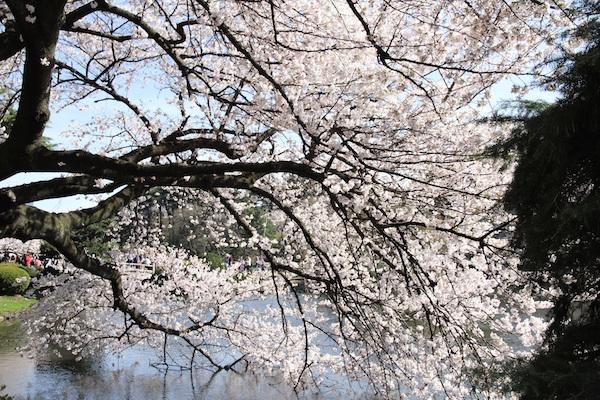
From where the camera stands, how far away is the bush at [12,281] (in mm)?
16781

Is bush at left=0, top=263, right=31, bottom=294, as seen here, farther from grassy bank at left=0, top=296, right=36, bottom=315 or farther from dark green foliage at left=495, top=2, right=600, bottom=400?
dark green foliage at left=495, top=2, right=600, bottom=400

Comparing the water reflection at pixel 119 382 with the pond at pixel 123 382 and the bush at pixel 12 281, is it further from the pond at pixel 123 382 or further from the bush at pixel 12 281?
the bush at pixel 12 281

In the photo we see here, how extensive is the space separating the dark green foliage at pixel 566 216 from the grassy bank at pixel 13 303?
604 inches

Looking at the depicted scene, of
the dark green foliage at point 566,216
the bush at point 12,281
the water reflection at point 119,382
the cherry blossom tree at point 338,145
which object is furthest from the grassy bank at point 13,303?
the dark green foliage at point 566,216

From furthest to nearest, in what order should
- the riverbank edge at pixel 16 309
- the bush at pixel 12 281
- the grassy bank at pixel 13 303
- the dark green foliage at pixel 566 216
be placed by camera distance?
the bush at pixel 12 281, the grassy bank at pixel 13 303, the riverbank edge at pixel 16 309, the dark green foliage at pixel 566 216

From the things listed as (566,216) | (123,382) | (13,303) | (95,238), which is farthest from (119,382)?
(566,216)

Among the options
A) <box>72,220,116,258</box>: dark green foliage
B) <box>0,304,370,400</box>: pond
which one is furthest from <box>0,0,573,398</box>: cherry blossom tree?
<box>72,220,116,258</box>: dark green foliage

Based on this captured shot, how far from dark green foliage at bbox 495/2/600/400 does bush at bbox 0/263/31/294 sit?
17.1 metres

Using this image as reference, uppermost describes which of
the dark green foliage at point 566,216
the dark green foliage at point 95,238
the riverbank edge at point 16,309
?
the dark green foliage at point 95,238

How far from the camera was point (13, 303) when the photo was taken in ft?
52.7

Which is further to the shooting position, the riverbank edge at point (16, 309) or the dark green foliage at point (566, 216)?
the riverbank edge at point (16, 309)

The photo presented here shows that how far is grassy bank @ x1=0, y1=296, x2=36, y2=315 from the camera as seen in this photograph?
1519 cm

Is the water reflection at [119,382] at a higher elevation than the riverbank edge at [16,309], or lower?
lower

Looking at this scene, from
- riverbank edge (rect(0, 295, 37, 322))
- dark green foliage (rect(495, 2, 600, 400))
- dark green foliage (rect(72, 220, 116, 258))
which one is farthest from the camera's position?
riverbank edge (rect(0, 295, 37, 322))
